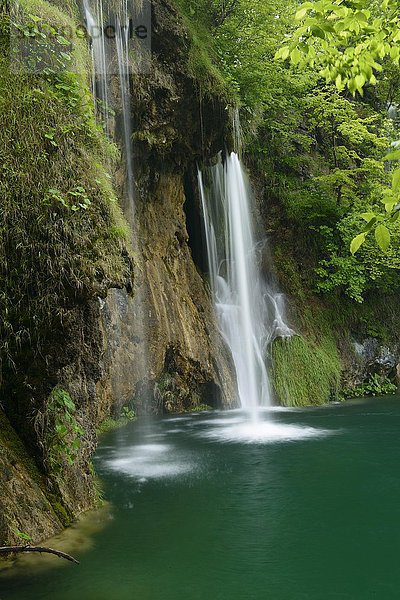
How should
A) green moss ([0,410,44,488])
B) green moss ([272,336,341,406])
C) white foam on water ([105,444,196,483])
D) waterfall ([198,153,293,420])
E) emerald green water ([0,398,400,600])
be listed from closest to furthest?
emerald green water ([0,398,400,600]) → green moss ([0,410,44,488]) → white foam on water ([105,444,196,483]) → green moss ([272,336,341,406]) → waterfall ([198,153,293,420])

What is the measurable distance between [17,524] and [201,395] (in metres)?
10.2

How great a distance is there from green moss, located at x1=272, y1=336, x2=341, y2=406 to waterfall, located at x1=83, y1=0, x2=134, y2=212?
726 centimetres

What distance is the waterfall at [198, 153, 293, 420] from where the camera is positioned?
15609 mm

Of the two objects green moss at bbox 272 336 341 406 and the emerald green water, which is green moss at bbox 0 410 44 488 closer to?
the emerald green water

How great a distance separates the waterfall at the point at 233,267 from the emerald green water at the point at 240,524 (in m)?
5.55

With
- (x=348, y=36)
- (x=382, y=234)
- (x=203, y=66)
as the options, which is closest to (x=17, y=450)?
(x=382, y=234)

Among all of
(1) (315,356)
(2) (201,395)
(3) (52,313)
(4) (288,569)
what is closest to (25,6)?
(3) (52,313)

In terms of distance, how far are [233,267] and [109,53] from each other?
22.1 ft

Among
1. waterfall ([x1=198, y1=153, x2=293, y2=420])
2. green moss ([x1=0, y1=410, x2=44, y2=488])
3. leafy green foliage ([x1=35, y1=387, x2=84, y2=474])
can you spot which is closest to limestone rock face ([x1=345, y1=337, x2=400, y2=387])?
waterfall ([x1=198, y1=153, x2=293, y2=420])

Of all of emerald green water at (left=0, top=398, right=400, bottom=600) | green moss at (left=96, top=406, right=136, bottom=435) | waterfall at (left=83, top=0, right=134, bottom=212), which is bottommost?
emerald green water at (left=0, top=398, right=400, bottom=600)

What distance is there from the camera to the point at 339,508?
6.18 m

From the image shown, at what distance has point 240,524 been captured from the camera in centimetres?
567

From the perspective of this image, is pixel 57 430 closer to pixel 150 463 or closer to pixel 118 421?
pixel 150 463

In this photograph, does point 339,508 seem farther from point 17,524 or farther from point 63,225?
point 63,225
